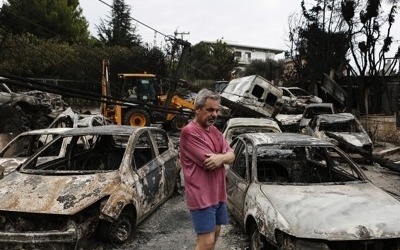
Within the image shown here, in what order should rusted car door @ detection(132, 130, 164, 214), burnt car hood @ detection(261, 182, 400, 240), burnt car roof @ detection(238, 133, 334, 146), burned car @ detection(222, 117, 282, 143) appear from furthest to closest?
burned car @ detection(222, 117, 282, 143) < rusted car door @ detection(132, 130, 164, 214) < burnt car roof @ detection(238, 133, 334, 146) < burnt car hood @ detection(261, 182, 400, 240)

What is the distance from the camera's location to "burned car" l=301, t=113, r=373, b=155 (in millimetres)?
11969

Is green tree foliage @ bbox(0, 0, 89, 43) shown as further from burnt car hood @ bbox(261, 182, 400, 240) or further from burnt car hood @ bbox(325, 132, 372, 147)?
burnt car hood @ bbox(261, 182, 400, 240)

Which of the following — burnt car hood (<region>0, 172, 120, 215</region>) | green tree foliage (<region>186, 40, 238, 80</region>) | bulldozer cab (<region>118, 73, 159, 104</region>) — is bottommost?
burnt car hood (<region>0, 172, 120, 215</region>)

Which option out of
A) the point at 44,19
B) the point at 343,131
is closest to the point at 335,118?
the point at 343,131

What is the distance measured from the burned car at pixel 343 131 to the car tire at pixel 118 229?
788 centimetres

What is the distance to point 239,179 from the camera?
228 inches

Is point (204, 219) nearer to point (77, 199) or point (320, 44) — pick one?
point (77, 199)

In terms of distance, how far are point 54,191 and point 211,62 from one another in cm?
4292

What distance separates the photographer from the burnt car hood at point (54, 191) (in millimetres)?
4918

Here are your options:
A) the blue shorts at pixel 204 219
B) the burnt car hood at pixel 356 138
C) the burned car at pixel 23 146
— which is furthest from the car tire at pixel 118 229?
the burnt car hood at pixel 356 138

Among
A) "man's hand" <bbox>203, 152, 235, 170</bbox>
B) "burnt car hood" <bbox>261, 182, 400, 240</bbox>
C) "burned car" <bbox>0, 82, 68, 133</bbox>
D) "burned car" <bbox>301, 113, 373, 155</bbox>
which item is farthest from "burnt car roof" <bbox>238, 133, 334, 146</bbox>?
"burned car" <bbox>0, 82, 68, 133</bbox>

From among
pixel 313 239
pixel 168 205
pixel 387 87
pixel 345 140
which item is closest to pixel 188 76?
pixel 387 87

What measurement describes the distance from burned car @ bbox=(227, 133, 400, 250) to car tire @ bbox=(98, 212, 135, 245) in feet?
4.74

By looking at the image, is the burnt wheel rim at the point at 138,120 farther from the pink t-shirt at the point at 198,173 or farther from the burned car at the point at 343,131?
the pink t-shirt at the point at 198,173
